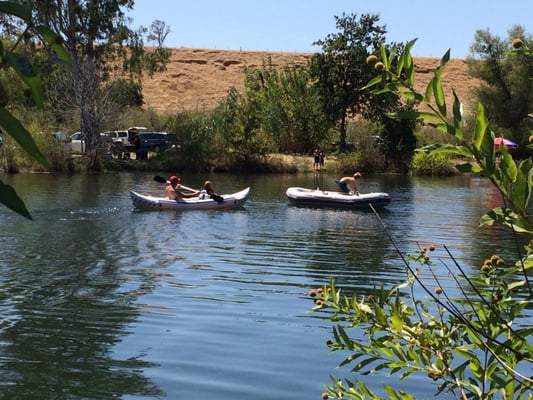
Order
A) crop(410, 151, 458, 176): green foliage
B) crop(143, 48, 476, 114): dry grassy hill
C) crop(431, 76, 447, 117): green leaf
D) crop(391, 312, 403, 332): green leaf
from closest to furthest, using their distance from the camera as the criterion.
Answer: crop(431, 76, 447, 117): green leaf → crop(391, 312, 403, 332): green leaf → crop(410, 151, 458, 176): green foliage → crop(143, 48, 476, 114): dry grassy hill

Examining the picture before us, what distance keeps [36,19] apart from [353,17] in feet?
176

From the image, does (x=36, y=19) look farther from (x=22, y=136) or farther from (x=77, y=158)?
(x=77, y=158)

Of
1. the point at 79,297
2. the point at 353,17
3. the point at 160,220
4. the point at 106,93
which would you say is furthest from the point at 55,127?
the point at 79,297

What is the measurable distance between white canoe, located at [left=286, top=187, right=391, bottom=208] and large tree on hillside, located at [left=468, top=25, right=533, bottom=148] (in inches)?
1009

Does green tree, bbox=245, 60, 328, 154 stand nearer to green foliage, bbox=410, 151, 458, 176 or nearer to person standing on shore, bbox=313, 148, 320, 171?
person standing on shore, bbox=313, 148, 320, 171

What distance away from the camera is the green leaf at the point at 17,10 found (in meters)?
1.15

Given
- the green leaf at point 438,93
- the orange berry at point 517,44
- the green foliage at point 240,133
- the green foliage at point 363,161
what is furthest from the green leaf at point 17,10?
the green foliage at point 363,161

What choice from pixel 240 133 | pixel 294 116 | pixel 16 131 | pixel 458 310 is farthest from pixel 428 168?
pixel 16 131

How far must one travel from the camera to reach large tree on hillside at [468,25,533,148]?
50281 millimetres

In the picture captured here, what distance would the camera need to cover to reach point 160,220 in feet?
73.8

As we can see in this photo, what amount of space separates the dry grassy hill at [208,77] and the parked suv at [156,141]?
75.0ft

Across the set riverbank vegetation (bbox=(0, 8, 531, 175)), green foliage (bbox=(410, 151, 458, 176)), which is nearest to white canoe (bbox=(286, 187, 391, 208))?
riverbank vegetation (bbox=(0, 8, 531, 175))

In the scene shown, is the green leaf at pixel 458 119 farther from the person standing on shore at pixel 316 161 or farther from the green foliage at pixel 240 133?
the person standing on shore at pixel 316 161

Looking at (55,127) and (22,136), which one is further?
(55,127)
